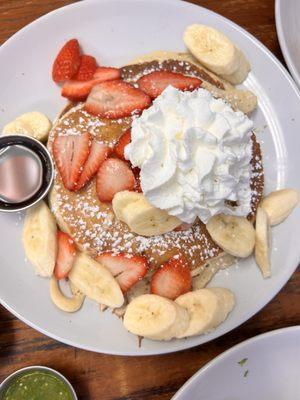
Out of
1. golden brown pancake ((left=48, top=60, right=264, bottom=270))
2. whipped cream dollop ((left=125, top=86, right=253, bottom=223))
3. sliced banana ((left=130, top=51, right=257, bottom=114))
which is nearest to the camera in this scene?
whipped cream dollop ((left=125, top=86, right=253, bottom=223))

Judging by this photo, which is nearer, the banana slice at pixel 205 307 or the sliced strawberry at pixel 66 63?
the banana slice at pixel 205 307

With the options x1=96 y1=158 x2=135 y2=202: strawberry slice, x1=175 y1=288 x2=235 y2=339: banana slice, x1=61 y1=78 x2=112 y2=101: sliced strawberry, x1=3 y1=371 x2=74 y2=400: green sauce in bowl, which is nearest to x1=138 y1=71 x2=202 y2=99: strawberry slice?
x1=61 y1=78 x2=112 y2=101: sliced strawberry

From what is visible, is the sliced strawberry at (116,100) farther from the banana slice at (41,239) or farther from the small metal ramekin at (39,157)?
the banana slice at (41,239)

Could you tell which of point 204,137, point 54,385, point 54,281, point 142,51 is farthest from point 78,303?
point 142,51

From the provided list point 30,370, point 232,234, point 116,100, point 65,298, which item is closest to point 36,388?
point 30,370

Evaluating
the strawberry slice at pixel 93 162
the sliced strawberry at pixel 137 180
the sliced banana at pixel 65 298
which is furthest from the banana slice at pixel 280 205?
the sliced banana at pixel 65 298

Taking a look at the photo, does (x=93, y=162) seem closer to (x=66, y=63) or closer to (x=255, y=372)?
(x=66, y=63)

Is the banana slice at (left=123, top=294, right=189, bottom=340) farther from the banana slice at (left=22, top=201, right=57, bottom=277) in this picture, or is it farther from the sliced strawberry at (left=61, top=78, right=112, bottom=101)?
the sliced strawberry at (left=61, top=78, right=112, bottom=101)
